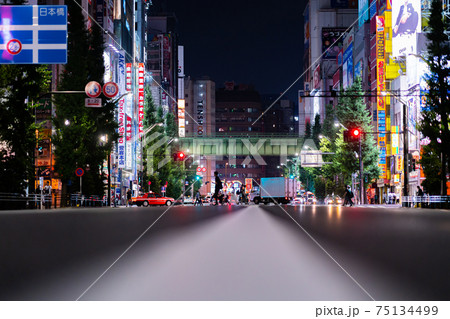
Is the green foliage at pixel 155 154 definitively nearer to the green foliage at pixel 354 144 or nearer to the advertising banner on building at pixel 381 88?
the green foliage at pixel 354 144

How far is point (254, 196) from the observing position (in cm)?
6988

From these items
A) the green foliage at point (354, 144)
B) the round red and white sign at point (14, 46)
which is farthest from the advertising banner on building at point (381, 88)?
the round red and white sign at point (14, 46)

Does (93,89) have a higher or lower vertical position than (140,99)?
lower

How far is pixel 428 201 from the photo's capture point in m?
44.1

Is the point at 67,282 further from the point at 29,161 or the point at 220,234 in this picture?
the point at 29,161

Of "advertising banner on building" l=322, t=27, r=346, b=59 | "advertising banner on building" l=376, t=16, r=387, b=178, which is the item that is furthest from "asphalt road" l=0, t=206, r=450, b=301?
"advertising banner on building" l=322, t=27, r=346, b=59

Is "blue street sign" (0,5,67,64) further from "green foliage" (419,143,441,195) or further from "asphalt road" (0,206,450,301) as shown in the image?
"green foliage" (419,143,441,195)

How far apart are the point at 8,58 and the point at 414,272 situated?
73.6 feet

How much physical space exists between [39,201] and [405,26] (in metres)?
38.7

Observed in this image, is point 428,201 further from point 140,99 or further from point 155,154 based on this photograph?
point 140,99

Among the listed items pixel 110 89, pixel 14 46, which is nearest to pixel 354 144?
pixel 110 89

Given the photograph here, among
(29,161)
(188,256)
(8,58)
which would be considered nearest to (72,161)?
(29,161)

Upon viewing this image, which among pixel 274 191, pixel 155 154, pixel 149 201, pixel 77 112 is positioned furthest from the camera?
pixel 155 154

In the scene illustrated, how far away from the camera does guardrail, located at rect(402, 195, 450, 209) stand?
4148cm
